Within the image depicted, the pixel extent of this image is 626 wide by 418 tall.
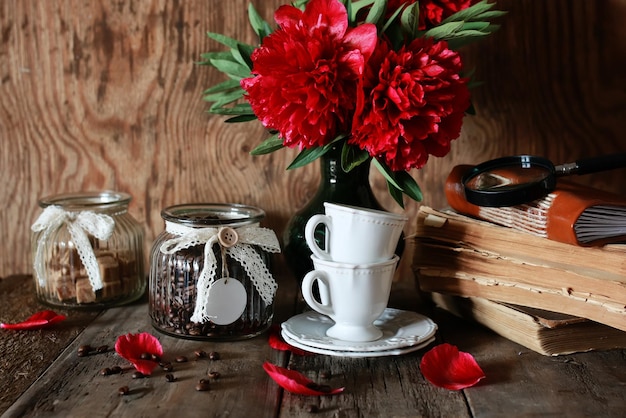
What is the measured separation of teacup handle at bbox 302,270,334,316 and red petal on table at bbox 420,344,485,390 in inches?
6.0

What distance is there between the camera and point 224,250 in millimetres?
1008

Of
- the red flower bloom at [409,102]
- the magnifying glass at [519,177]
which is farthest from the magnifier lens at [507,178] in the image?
the red flower bloom at [409,102]

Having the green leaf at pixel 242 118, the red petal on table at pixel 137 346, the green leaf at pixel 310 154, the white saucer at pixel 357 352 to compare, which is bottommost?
the red petal on table at pixel 137 346

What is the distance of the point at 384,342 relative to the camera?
952 millimetres

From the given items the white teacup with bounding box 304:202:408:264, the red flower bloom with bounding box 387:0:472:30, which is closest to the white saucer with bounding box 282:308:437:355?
the white teacup with bounding box 304:202:408:264

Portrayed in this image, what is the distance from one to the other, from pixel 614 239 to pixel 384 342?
1.06ft

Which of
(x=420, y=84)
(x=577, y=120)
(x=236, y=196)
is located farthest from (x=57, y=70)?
(x=577, y=120)

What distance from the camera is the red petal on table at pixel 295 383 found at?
833 millimetres

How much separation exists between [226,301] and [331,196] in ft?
0.79

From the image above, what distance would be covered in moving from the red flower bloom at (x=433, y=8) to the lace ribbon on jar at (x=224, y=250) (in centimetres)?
37

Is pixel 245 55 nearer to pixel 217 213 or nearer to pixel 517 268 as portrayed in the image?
pixel 217 213

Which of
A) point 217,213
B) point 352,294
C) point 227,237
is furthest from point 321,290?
point 217,213

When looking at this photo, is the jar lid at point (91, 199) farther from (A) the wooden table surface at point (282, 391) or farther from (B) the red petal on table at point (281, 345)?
(B) the red petal on table at point (281, 345)

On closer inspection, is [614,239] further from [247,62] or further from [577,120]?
[247,62]
